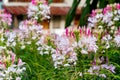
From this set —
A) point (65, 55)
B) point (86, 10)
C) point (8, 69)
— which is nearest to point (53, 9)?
point (86, 10)

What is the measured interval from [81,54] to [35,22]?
0.96 meters

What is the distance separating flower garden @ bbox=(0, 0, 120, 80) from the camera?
2.48 m

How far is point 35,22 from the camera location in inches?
135

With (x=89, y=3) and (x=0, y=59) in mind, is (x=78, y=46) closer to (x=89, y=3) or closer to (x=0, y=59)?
(x=0, y=59)

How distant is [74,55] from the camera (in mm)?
2477

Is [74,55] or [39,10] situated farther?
[39,10]

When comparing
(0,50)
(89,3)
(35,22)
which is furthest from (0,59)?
(89,3)

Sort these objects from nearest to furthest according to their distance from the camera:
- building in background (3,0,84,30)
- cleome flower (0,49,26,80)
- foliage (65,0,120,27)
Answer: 1. cleome flower (0,49,26,80)
2. foliage (65,0,120,27)
3. building in background (3,0,84,30)

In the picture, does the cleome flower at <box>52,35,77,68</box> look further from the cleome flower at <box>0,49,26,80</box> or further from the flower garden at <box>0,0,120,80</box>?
the cleome flower at <box>0,49,26,80</box>

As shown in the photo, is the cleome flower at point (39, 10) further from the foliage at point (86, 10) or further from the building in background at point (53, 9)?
the building in background at point (53, 9)

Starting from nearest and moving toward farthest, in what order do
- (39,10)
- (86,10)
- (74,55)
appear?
(74,55), (39,10), (86,10)

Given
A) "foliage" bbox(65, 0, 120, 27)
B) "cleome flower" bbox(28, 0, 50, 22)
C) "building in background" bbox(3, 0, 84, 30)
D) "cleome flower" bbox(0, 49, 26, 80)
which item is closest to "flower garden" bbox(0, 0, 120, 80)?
"cleome flower" bbox(0, 49, 26, 80)

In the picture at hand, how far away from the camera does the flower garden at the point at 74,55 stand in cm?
248

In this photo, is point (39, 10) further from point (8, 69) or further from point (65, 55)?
point (8, 69)
